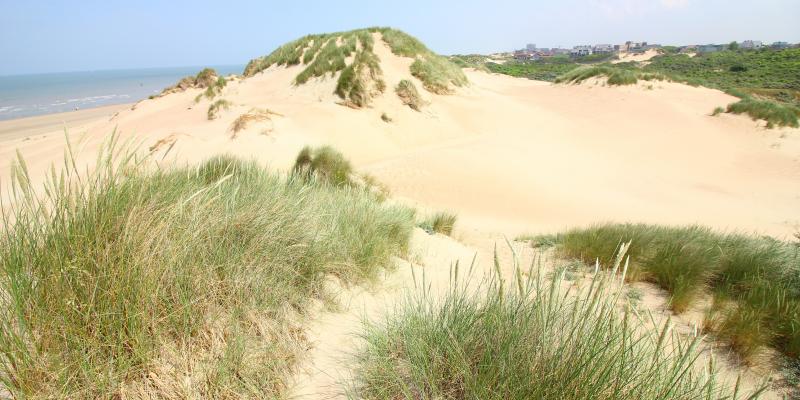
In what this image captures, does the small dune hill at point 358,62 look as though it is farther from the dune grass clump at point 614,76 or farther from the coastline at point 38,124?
the coastline at point 38,124

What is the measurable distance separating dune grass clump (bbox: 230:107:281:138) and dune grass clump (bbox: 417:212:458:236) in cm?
554

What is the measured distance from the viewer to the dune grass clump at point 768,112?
44.6ft

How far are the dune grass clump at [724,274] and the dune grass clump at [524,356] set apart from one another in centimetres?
148

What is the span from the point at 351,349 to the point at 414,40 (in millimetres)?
17383

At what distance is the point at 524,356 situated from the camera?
167 cm

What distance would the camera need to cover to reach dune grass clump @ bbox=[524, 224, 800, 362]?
10.0 feet

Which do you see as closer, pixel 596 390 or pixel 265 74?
pixel 596 390

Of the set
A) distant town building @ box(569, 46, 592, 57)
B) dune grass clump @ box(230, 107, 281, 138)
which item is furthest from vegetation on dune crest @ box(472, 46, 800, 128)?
distant town building @ box(569, 46, 592, 57)

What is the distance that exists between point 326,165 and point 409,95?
6983 millimetres

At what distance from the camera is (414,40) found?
692 inches

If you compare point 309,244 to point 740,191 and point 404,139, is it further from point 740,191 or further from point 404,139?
point 740,191

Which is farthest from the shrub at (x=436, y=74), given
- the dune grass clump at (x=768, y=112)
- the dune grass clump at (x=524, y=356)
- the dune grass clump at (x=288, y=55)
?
the dune grass clump at (x=524, y=356)

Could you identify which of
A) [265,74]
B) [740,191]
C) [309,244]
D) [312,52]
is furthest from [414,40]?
[309,244]

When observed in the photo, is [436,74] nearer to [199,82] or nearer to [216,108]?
[216,108]
